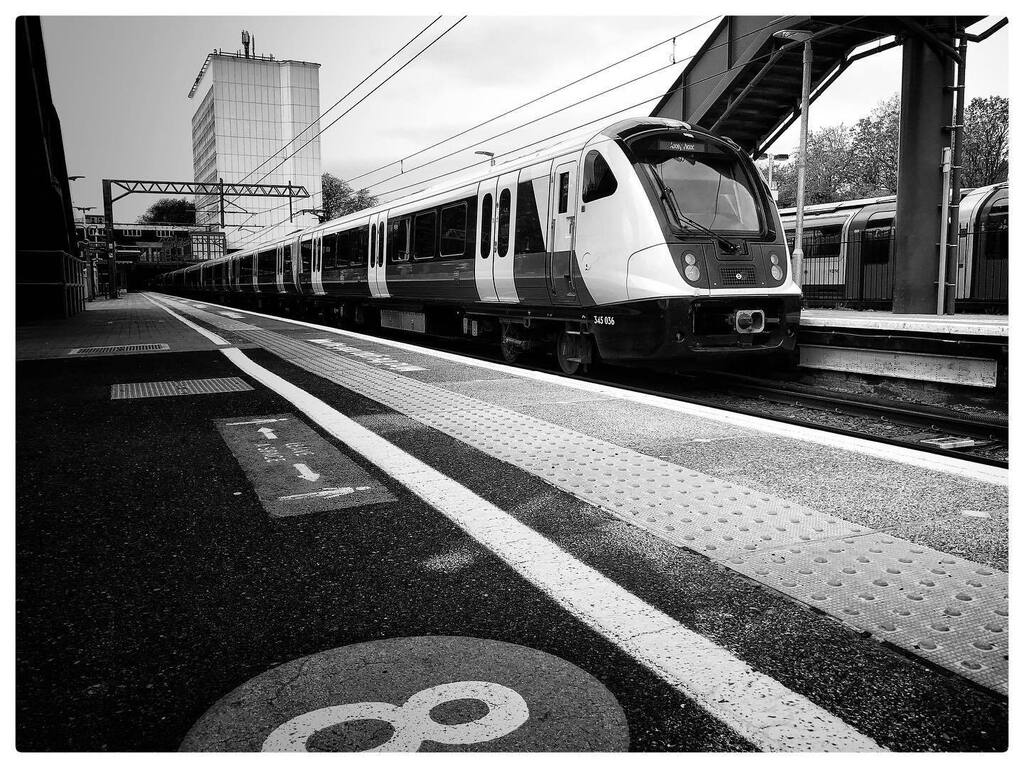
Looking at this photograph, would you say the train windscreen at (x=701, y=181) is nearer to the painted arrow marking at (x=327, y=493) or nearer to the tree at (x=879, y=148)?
the painted arrow marking at (x=327, y=493)

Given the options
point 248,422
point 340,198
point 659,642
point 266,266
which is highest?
point 340,198

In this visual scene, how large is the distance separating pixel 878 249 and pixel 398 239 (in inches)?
452

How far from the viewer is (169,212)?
454 feet

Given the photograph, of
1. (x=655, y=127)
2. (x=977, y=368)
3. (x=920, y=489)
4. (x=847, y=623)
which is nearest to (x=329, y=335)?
(x=655, y=127)

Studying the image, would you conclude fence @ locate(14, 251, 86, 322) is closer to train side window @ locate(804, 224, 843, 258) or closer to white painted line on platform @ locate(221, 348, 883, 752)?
train side window @ locate(804, 224, 843, 258)

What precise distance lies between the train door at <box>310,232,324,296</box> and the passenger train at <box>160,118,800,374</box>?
379 inches

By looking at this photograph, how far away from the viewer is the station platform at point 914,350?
762 centimetres

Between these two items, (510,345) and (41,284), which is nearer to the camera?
(510,345)

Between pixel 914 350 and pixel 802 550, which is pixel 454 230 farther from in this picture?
pixel 802 550

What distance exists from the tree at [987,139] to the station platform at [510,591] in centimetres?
4765

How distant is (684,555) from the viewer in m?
3.11

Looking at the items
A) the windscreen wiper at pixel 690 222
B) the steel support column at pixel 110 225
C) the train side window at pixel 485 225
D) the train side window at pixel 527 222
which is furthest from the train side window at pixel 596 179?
the steel support column at pixel 110 225

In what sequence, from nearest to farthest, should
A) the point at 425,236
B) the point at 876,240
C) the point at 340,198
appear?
the point at 425,236 < the point at 876,240 < the point at 340,198

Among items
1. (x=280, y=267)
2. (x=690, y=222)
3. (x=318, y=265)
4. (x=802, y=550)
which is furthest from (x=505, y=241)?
(x=280, y=267)
